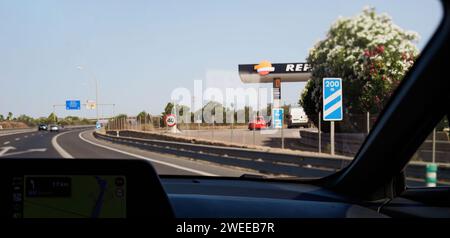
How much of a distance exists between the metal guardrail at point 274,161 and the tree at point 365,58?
0.58 m

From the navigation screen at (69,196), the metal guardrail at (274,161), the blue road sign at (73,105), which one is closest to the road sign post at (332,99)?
the metal guardrail at (274,161)

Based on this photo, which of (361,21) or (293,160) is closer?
(361,21)

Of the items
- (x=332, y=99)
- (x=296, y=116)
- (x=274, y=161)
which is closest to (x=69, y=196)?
(x=332, y=99)

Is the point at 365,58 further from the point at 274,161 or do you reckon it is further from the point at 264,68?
the point at 274,161

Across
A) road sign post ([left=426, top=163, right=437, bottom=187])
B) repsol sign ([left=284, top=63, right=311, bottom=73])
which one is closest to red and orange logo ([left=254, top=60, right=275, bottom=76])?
repsol sign ([left=284, top=63, right=311, bottom=73])

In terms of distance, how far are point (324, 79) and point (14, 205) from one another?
2778 mm

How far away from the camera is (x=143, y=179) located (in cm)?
198

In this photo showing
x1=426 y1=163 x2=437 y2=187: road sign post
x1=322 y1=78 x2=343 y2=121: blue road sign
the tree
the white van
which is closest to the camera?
the tree

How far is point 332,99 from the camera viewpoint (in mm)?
4086

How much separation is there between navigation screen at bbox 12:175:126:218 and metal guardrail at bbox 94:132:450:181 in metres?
2.26

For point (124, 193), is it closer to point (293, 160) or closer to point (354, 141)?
point (354, 141)

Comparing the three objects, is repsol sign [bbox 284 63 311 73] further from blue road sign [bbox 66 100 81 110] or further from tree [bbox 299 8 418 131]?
blue road sign [bbox 66 100 81 110]

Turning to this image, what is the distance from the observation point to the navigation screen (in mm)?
1974
